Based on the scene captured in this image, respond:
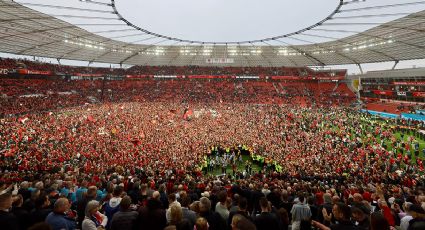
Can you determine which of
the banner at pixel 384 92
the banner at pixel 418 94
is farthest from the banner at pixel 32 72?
the banner at pixel 418 94

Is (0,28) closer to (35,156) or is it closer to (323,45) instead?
(35,156)

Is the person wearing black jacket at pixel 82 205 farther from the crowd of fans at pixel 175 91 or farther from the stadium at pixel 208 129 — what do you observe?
the crowd of fans at pixel 175 91

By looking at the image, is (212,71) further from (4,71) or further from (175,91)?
(4,71)

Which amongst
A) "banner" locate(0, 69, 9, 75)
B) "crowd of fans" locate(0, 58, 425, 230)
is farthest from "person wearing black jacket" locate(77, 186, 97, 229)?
"banner" locate(0, 69, 9, 75)

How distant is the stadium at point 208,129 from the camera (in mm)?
4422

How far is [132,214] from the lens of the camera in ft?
11.9

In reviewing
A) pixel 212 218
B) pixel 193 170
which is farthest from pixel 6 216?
pixel 193 170

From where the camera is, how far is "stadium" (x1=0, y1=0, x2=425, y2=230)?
442cm

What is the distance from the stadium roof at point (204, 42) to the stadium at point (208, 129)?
227mm

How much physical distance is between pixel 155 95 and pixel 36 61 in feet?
77.7

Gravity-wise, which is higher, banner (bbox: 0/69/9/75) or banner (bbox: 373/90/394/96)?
banner (bbox: 0/69/9/75)

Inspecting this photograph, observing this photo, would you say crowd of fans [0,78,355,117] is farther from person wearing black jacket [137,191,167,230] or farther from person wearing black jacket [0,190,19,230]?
person wearing black jacket [137,191,167,230]

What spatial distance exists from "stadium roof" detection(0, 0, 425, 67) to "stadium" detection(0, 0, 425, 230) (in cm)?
23

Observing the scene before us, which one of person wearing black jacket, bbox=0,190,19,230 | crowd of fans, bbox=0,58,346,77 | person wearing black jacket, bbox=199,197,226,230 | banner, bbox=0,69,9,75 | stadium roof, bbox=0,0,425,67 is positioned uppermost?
stadium roof, bbox=0,0,425,67
